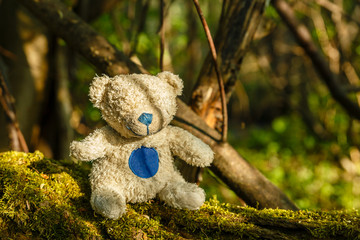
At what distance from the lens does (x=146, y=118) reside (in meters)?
1.20


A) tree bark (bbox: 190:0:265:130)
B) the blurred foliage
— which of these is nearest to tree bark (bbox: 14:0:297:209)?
tree bark (bbox: 190:0:265:130)

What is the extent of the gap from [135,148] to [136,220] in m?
0.30

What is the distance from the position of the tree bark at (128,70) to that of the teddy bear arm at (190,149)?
14.5 inches

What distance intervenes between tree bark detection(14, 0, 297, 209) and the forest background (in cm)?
19

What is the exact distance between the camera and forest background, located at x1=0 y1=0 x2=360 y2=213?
129 inches

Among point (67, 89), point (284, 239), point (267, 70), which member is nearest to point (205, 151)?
point (284, 239)

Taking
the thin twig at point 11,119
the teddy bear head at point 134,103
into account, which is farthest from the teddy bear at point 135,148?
the thin twig at point 11,119

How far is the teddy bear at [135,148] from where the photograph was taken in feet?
3.97

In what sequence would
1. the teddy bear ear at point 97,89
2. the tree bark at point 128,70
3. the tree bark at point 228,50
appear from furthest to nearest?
the tree bark at point 228,50 → the tree bark at point 128,70 → the teddy bear ear at point 97,89

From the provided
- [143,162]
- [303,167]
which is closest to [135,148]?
[143,162]

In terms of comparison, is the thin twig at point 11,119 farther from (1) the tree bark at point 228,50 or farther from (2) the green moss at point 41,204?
(1) the tree bark at point 228,50

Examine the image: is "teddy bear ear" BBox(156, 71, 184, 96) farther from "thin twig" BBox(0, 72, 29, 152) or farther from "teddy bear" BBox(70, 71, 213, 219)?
"thin twig" BBox(0, 72, 29, 152)

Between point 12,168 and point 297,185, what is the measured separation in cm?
382

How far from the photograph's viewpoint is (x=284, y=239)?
3.92 ft
